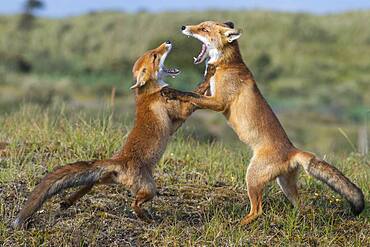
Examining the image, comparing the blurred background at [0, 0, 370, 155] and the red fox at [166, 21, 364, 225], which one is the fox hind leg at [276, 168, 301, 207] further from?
the blurred background at [0, 0, 370, 155]

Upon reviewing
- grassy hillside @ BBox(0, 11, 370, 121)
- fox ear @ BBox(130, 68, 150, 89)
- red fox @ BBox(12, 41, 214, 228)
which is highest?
fox ear @ BBox(130, 68, 150, 89)

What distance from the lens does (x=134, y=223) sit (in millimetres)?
6938

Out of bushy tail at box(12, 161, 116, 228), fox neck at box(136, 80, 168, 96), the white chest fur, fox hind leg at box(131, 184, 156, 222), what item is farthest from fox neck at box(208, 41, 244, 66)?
bushy tail at box(12, 161, 116, 228)

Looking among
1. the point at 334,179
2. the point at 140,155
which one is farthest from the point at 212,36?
the point at 334,179

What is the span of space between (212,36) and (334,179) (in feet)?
7.28

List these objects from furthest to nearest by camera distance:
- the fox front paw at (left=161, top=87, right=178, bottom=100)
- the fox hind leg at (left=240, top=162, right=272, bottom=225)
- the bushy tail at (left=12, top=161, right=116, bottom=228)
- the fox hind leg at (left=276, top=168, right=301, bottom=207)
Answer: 1. the fox front paw at (left=161, top=87, right=178, bottom=100)
2. the fox hind leg at (left=276, top=168, right=301, bottom=207)
3. the fox hind leg at (left=240, top=162, right=272, bottom=225)
4. the bushy tail at (left=12, top=161, right=116, bottom=228)

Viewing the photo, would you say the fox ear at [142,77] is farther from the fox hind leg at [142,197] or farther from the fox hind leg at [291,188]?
the fox hind leg at [291,188]

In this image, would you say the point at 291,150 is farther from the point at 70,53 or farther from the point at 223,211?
the point at 70,53

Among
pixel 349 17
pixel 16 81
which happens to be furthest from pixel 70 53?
pixel 349 17

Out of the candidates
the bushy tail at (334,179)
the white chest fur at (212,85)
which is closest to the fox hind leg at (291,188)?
the bushy tail at (334,179)

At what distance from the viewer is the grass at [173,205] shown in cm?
670

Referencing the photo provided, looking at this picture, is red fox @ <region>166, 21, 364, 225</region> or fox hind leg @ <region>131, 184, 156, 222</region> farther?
red fox @ <region>166, 21, 364, 225</region>

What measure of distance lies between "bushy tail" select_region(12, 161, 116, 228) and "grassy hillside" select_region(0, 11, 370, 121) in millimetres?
30737

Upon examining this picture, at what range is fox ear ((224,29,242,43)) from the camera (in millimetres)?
8062
